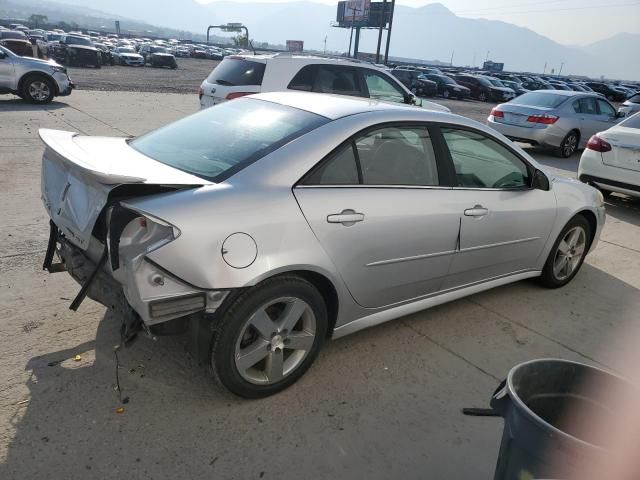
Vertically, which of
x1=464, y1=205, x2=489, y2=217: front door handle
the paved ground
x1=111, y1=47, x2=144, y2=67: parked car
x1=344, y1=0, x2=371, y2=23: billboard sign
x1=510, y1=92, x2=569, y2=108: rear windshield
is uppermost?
x1=344, y1=0, x2=371, y2=23: billboard sign

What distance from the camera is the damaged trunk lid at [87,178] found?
2.50 m

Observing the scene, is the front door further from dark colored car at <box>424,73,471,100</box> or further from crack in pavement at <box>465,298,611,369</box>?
dark colored car at <box>424,73,471,100</box>

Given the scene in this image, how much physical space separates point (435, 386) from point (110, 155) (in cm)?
235

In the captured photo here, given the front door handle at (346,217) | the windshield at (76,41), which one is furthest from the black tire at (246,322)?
the windshield at (76,41)

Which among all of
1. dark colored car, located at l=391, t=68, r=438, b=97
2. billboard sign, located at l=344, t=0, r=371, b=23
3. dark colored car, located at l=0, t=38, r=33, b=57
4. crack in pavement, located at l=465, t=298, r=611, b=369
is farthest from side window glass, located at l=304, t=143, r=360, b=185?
billboard sign, located at l=344, t=0, r=371, b=23

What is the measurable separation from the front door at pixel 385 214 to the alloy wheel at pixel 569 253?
1619 mm

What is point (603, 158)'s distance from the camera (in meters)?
7.46

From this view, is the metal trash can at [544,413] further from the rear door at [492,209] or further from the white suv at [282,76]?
the white suv at [282,76]

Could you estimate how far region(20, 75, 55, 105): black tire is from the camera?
498 inches

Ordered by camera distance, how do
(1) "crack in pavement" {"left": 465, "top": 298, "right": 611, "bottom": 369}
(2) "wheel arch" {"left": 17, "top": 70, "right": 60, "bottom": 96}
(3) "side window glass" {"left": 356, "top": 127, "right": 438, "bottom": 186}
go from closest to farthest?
(3) "side window glass" {"left": 356, "top": 127, "right": 438, "bottom": 186} → (1) "crack in pavement" {"left": 465, "top": 298, "right": 611, "bottom": 369} → (2) "wheel arch" {"left": 17, "top": 70, "right": 60, "bottom": 96}

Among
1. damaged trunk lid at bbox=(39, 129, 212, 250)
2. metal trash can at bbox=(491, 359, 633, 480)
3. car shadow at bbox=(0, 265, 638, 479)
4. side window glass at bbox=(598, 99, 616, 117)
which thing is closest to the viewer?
metal trash can at bbox=(491, 359, 633, 480)

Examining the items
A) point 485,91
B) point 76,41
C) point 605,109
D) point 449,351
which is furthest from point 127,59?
point 449,351

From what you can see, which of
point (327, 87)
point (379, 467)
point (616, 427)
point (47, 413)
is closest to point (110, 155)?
point (47, 413)

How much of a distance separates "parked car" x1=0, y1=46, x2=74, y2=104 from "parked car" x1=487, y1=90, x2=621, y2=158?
35.0 ft
